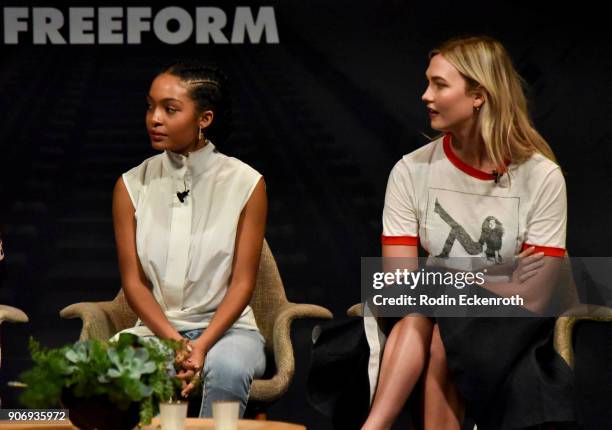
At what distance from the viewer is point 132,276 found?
484 centimetres

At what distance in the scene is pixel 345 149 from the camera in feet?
19.9

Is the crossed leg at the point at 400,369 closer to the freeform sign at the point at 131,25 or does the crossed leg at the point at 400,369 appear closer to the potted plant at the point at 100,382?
the potted plant at the point at 100,382

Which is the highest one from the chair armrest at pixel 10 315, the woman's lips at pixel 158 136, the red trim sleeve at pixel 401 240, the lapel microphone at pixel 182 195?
the woman's lips at pixel 158 136

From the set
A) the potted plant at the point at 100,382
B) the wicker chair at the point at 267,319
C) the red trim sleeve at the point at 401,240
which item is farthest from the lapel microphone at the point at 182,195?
the potted plant at the point at 100,382

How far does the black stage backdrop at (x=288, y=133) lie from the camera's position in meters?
6.02

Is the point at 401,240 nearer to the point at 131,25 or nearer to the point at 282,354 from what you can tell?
the point at 282,354

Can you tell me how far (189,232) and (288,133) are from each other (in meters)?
1.35

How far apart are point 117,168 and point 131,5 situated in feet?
2.69

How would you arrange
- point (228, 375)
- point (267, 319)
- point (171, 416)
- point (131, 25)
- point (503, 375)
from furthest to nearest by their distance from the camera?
point (131, 25) → point (267, 319) → point (228, 375) → point (503, 375) → point (171, 416)

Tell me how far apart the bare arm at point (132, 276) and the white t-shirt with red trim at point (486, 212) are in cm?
94

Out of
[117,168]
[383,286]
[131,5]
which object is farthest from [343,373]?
[131,5]

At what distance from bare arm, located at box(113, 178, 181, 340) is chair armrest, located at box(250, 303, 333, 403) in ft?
1.28

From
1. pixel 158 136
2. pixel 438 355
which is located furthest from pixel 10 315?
pixel 438 355

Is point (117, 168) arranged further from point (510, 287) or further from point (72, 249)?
point (510, 287)
